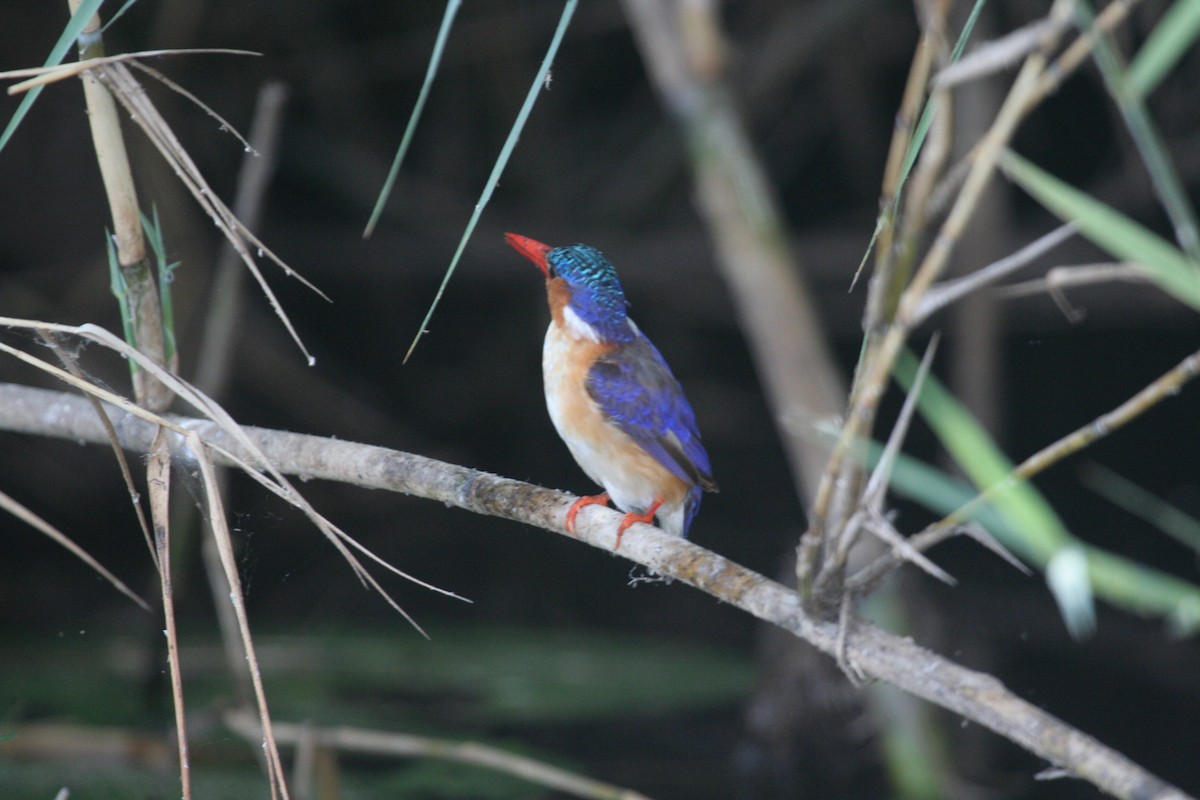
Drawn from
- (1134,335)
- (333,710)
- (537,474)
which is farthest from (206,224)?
(1134,335)

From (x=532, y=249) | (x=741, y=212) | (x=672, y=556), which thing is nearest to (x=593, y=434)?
(x=532, y=249)

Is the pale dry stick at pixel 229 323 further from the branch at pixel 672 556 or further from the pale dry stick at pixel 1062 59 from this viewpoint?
the pale dry stick at pixel 1062 59

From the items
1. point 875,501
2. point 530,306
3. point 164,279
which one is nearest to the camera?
point 875,501

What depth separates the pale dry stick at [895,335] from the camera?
1021 millimetres

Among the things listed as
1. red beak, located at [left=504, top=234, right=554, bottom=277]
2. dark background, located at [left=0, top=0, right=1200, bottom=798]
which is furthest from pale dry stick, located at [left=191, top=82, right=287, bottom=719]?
dark background, located at [left=0, top=0, right=1200, bottom=798]

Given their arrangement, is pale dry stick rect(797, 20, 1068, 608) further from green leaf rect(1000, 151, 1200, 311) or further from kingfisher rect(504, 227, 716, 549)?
kingfisher rect(504, 227, 716, 549)

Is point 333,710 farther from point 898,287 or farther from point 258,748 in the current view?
point 898,287

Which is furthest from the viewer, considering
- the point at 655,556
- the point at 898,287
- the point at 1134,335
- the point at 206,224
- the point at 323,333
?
the point at 1134,335

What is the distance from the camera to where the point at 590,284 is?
2551mm

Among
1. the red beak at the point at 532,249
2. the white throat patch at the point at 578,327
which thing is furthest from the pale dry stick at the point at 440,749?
the red beak at the point at 532,249

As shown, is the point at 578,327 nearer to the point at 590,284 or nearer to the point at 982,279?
the point at 590,284

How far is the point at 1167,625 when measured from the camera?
16.1ft

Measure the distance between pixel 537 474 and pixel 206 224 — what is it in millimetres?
2145

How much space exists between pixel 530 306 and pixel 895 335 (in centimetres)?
541
